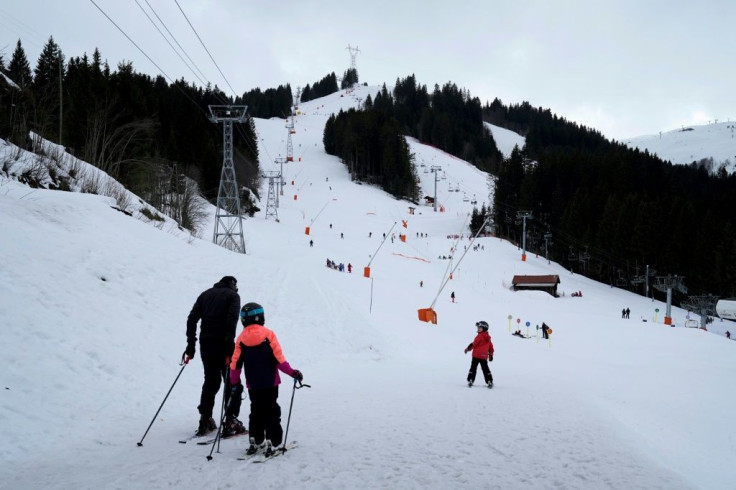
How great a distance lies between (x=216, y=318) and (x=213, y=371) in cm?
73

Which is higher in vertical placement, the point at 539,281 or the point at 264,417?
the point at 539,281

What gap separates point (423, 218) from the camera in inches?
3209

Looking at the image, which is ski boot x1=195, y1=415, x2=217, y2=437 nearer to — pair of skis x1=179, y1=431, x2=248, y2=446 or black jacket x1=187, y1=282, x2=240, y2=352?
pair of skis x1=179, y1=431, x2=248, y2=446

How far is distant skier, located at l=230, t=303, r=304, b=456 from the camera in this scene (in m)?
5.30

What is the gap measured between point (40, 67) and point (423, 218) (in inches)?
2449

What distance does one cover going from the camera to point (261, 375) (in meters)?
5.33

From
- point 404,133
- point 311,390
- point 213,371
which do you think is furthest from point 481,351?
point 404,133

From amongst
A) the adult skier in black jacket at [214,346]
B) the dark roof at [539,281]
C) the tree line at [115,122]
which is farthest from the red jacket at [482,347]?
the dark roof at [539,281]

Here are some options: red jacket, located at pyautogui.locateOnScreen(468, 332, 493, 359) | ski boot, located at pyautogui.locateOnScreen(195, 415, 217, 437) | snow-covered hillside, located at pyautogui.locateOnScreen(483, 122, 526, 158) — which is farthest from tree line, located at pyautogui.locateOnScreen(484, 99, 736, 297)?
snow-covered hillside, located at pyautogui.locateOnScreen(483, 122, 526, 158)

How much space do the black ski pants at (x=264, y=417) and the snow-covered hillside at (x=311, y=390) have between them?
0.31 m

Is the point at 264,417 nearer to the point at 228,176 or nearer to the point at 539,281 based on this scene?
the point at 228,176

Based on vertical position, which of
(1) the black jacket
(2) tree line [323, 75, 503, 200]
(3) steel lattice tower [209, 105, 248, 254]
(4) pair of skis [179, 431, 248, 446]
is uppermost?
(2) tree line [323, 75, 503, 200]

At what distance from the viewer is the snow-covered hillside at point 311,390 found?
16.1 feet

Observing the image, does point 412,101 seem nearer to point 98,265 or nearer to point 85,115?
point 85,115
